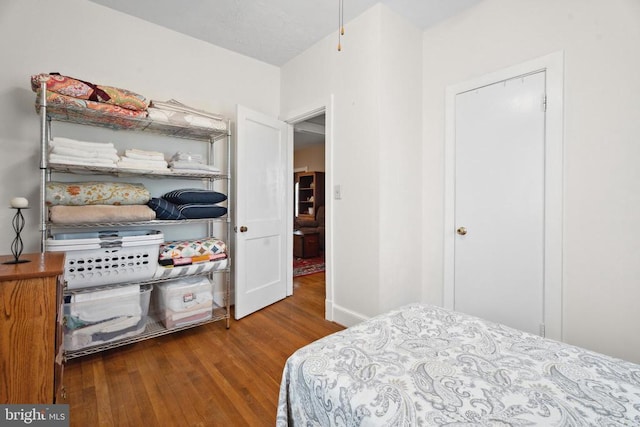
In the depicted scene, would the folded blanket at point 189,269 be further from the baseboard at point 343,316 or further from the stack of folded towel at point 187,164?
the baseboard at point 343,316

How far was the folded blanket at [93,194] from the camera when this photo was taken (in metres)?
1.88

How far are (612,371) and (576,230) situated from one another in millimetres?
1234

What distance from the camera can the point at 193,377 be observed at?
1829 millimetres

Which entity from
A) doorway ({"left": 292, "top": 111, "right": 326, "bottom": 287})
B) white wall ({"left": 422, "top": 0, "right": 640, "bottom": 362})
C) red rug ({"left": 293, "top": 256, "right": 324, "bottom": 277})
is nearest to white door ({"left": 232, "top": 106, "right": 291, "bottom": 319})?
red rug ({"left": 293, "top": 256, "right": 324, "bottom": 277})

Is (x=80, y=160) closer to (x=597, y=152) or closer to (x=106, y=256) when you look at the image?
(x=106, y=256)

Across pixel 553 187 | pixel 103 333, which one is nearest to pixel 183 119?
pixel 103 333

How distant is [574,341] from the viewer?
1.87 metres

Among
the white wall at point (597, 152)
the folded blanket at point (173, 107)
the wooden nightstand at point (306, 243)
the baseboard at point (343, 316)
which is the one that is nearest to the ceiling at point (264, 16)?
the white wall at point (597, 152)

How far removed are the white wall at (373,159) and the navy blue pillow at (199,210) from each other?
1.08 m

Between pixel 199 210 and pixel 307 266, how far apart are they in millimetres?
2925

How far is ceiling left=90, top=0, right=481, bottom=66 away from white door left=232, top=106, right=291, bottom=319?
28.6 inches

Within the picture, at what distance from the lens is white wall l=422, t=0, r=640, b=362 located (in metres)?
1.67

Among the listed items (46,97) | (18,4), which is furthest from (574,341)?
(18,4)

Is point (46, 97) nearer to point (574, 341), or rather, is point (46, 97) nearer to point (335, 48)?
point (335, 48)
